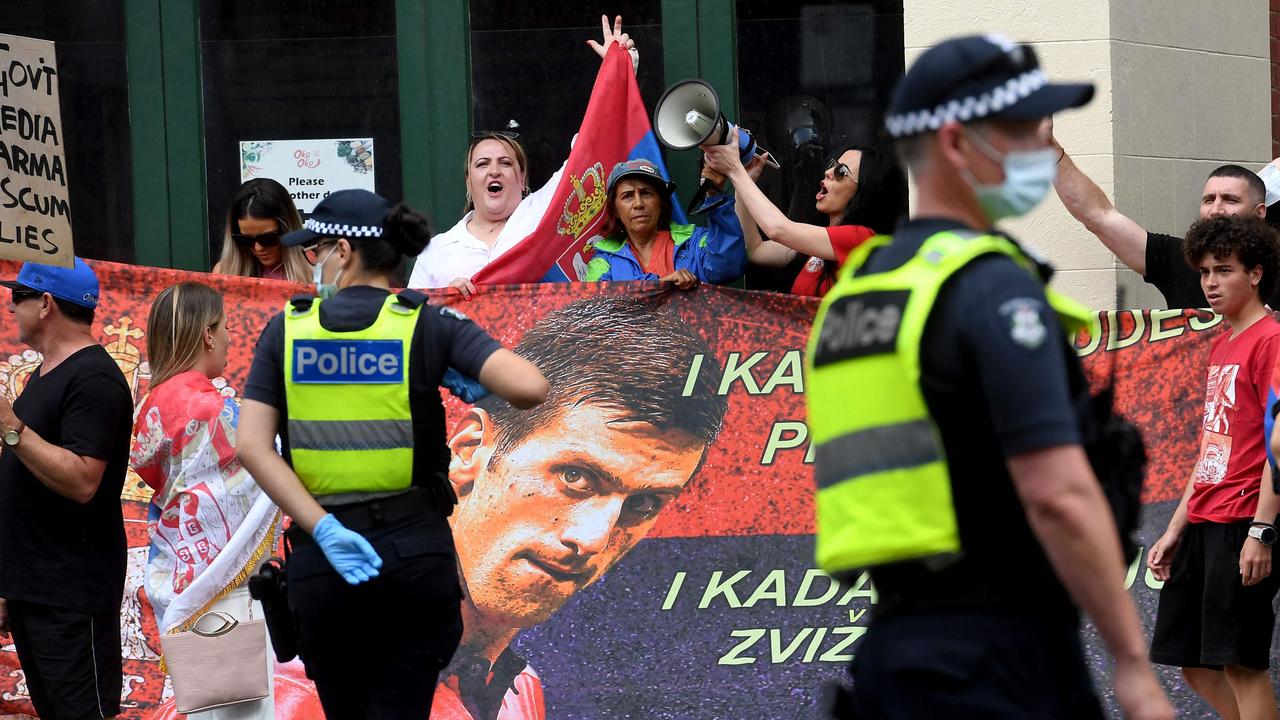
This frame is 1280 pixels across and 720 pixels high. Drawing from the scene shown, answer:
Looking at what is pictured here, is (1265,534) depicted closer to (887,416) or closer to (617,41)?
(887,416)

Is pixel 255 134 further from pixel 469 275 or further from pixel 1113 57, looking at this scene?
pixel 1113 57

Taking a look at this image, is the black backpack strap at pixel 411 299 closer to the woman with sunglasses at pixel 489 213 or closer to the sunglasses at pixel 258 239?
the woman with sunglasses at pixel 489 213

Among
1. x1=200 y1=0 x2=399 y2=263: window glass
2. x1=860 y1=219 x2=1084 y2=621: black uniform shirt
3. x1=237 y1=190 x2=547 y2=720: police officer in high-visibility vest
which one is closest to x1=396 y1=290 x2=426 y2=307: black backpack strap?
x1=237 y1=190 x2=547 y2=720: police officer in high-visibility vest

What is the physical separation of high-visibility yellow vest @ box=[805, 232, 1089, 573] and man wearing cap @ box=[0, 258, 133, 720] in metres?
3.40

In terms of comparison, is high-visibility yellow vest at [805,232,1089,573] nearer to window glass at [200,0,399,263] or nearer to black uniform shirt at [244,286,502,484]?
black uniform shirt at [244,286,502,484]

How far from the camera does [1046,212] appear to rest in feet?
23.5

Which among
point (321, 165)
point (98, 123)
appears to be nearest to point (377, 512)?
point (321, 165)

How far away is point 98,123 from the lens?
8.35 metres

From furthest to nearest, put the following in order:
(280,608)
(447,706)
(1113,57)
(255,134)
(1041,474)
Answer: (255,134)
(1113,57)
(447,706)
(280,608)
(1041,474)

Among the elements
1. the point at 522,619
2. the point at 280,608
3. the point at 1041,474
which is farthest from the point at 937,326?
the point at 522,619

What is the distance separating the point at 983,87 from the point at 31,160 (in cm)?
390

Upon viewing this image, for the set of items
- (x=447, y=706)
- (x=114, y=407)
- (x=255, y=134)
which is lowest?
(x=447, y=706)

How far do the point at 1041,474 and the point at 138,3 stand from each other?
688 cm

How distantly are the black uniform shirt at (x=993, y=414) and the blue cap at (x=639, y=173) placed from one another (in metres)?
4.29
